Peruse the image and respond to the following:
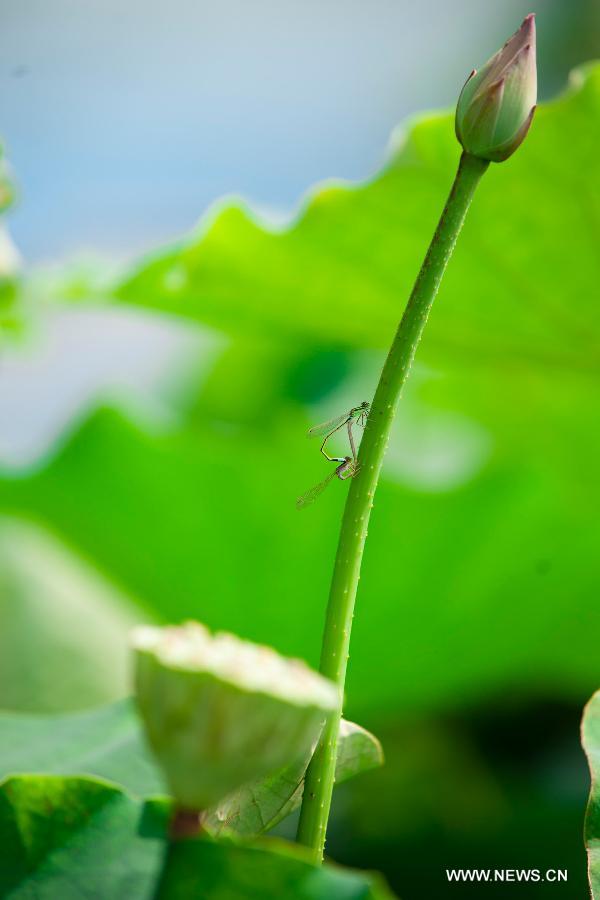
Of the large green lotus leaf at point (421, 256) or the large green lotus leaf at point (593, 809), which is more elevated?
the large green lotus leaf at point (421, 256)

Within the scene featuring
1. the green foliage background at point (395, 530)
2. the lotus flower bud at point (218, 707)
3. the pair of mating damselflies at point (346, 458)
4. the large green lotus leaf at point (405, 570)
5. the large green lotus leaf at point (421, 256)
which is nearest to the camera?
the lotus flower bud at point (218, 707)

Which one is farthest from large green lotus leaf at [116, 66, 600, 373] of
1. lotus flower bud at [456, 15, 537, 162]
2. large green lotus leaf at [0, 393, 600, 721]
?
lotus flower bud at [456, 15, 537, 162]

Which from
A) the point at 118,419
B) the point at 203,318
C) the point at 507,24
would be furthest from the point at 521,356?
the point at 507,24

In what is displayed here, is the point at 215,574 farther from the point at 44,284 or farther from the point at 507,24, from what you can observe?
the point at 507,24

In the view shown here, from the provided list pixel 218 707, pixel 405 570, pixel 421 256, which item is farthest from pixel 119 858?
pixel 405 570

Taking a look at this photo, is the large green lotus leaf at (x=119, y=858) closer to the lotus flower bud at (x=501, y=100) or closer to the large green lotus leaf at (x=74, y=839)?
the large green lotus leaf at (x=74, y=839)

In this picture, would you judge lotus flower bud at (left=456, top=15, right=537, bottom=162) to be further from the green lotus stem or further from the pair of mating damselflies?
the pair of mating damselflies

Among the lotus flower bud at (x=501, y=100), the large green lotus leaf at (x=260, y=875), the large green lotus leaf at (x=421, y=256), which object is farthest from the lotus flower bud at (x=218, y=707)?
the large green lotus leaf at (x=421, y=256)
